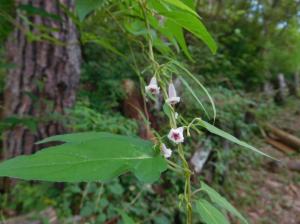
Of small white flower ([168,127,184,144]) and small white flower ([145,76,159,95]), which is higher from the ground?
small white flower ([145,76,159,95])

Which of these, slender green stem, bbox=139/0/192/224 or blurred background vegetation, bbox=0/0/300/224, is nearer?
slender green stem, bbox=139/0/192/224

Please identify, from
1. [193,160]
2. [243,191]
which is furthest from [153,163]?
[243,191]

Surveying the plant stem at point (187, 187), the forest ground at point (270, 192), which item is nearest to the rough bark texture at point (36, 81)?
the plant stem at point (187, 187)

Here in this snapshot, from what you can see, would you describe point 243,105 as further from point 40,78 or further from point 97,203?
point 40,78

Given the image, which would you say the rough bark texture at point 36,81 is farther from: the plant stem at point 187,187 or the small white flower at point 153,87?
the plant stem at point 187,187

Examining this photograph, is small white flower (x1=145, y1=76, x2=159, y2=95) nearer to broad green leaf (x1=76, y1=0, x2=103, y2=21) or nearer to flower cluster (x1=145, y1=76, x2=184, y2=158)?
flower cluster (x1=145, y1=76, x2=184, y2=158)

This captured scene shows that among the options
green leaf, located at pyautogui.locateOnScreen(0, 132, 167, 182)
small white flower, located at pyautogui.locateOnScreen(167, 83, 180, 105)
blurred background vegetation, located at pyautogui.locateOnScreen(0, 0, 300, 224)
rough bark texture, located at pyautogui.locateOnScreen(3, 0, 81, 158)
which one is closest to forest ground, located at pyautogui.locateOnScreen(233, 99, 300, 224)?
blurred background vegetation, located at pyautogui.locateOnScreen(0, 0, 300, 224)
